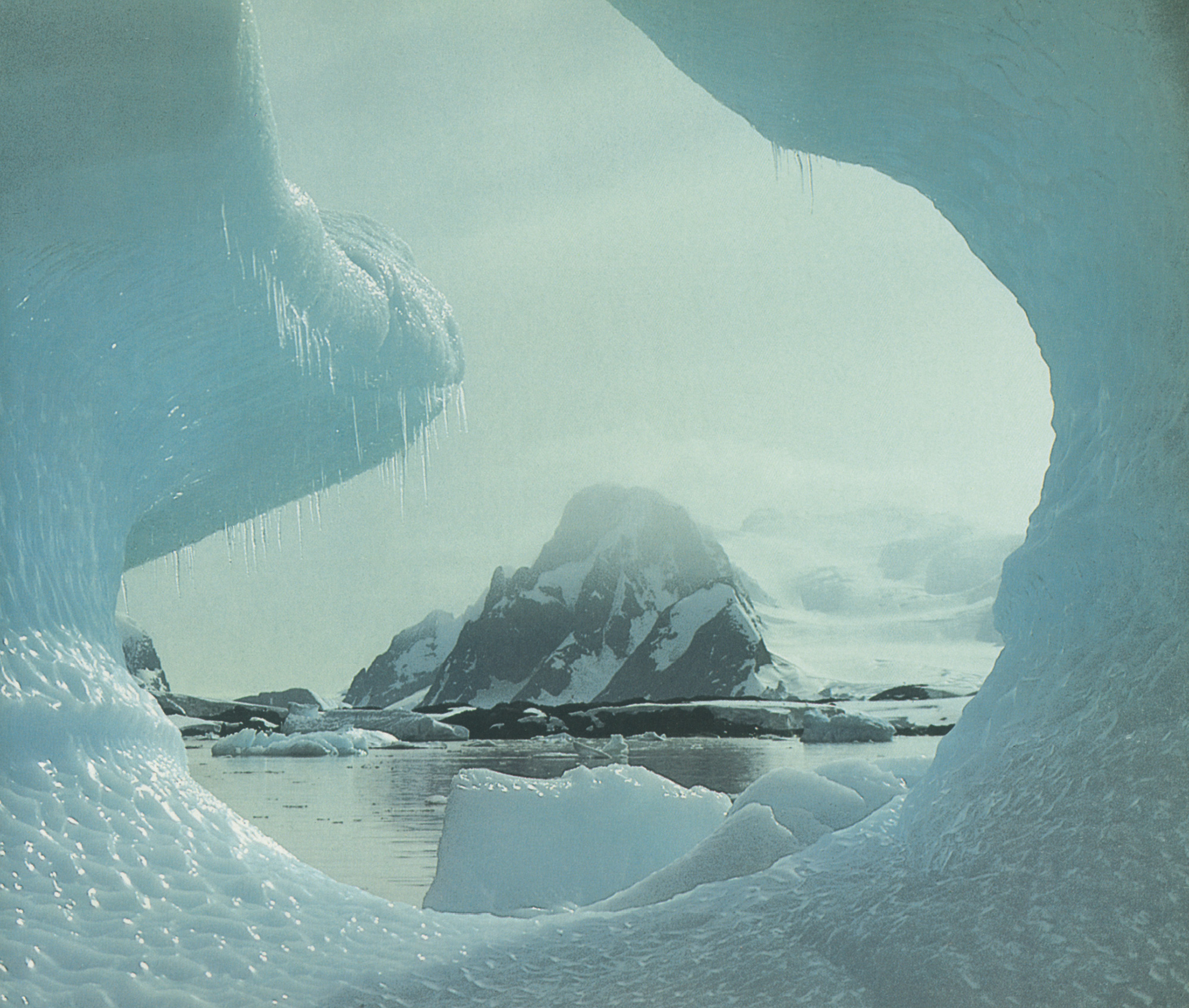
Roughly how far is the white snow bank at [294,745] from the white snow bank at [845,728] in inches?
577

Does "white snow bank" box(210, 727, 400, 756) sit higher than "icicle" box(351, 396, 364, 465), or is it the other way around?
"icicle" box(351, 396, 364, 465)

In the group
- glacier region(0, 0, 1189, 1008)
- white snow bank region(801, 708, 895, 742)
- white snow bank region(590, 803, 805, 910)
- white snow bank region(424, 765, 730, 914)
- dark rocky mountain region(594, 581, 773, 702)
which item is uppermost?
glacier region(0, 0, 1189, 1008)

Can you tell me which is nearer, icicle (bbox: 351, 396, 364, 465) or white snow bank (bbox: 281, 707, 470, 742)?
icicle (bbox: 351, 396, 364, 465)

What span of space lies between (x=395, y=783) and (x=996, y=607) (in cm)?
1939

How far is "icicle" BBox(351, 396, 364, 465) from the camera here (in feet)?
16.6

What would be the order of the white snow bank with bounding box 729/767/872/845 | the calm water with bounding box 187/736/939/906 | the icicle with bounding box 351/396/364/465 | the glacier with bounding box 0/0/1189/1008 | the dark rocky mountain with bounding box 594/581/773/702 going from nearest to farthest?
1. the glacier with bounding box 0/0/1189/1008
2. the white snow bank with bounding box 729/767/872/845
3. the icicle with bounding box 351/396/364/465
4. the calm water with bounding box 187/736/939/906
5. the dark rocky mountain with bounding box 594/581/773/702

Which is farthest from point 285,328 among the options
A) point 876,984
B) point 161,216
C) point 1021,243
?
point 876,984

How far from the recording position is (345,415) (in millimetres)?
5133

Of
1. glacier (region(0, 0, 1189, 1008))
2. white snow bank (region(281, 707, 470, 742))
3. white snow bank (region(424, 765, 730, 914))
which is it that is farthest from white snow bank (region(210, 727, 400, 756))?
glacier (region(0, 0, 1189, 1008))

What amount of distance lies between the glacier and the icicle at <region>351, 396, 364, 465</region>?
2.88ft

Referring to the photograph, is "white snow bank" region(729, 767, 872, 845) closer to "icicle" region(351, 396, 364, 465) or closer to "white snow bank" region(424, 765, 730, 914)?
"white snow bank" region(424, 765, 730, 914)

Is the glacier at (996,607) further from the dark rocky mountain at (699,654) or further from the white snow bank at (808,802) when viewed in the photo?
the dark rocky mountain at (699,654)

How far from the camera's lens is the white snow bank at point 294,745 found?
103 feet

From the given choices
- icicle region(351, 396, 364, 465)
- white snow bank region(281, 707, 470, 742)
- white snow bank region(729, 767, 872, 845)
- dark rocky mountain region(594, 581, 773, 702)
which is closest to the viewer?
white snow bank region(729, 767, 872, 845)
